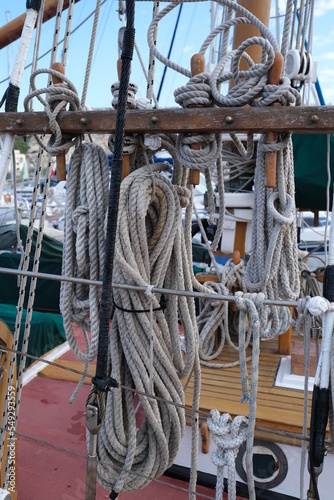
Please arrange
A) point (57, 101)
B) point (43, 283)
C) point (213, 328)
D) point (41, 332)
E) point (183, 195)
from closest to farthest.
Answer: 1. point (57, 101)
2. point (183, 195)
3. point (213, 328)
4. point (41, 332)
5. point (43, 283)

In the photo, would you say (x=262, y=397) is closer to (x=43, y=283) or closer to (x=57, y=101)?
(x=57, y=101)

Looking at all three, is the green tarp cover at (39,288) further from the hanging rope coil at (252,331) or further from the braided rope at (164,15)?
the hanging rope coil at (252,331)

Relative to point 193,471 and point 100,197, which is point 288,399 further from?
point 100,197

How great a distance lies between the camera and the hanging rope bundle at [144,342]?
1.34 m

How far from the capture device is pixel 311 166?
12.0 ft

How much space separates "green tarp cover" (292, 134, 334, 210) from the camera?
3586mm

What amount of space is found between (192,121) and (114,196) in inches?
15.5

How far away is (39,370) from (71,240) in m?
2.44

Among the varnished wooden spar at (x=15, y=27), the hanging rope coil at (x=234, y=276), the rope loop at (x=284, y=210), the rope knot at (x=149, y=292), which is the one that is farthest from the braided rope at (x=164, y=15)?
the hanging rope coil at (x=234, y=276)

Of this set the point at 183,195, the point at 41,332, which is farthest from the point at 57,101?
the point at 41,332

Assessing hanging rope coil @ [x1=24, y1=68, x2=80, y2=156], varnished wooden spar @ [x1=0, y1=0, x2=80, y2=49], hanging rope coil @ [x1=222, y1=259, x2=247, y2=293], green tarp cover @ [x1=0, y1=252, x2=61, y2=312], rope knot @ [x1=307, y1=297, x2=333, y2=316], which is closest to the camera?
rope knot @ [x1=307, y1=297, x2=333, y2=316]

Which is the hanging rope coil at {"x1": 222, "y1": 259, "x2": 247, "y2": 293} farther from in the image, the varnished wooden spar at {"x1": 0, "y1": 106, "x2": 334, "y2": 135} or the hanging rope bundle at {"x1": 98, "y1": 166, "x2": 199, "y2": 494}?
the varnished wooden spar at {"x1": 0, "y1": 106, "x2": 334, "y2": 135}

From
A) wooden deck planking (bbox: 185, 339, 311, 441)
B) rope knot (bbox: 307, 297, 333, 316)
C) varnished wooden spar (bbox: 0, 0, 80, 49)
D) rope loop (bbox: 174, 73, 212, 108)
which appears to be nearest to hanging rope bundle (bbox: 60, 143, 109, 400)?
rope loop (bbox: 174, 73, 212, 108)

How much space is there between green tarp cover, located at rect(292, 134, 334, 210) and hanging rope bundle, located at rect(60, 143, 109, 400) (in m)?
2.62
